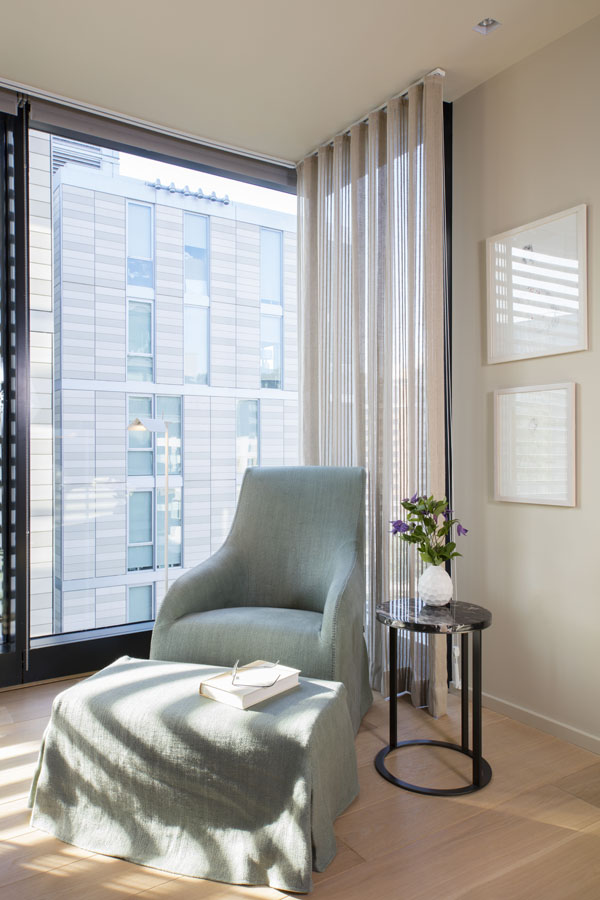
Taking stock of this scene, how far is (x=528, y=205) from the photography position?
255cm

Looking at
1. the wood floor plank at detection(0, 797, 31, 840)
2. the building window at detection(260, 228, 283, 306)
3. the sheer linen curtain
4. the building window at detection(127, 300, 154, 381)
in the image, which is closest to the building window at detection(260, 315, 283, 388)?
the building window at detection(260, 228, 283, 306)

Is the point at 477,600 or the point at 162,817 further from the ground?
the point at 477,600

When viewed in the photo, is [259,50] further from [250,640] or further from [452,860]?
[452,860]

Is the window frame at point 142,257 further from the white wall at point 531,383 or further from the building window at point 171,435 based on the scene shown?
the white wall at point 531,383

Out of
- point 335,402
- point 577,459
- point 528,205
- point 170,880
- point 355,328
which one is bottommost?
point 170,880

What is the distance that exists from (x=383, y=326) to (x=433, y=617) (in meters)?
1.38

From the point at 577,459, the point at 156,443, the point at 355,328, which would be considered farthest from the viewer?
the point at 156,443

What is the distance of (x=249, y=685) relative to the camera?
1.78m

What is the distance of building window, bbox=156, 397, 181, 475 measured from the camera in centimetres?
333

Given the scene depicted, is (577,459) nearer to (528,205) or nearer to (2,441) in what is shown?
(528,205)

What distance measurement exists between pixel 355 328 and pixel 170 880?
228cm

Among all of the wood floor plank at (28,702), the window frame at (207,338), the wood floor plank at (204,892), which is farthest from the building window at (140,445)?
the wood floor plank at (204,892)

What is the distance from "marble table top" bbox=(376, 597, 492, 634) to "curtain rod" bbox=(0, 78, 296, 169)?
2.45m

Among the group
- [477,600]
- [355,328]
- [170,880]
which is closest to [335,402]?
[355,328]
